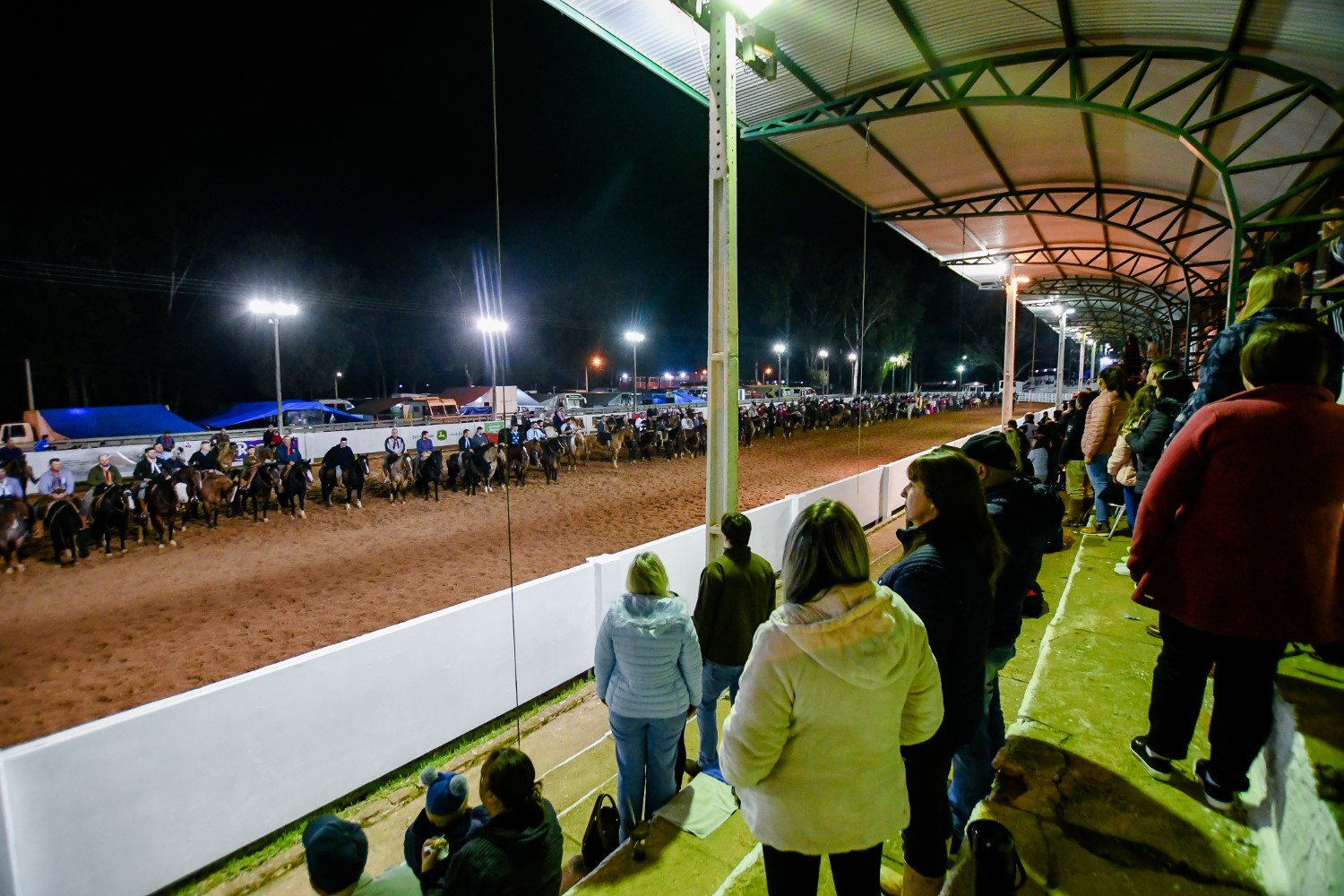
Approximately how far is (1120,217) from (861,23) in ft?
28.0

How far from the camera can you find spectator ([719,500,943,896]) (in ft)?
4.34

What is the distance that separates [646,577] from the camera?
2.94 meters

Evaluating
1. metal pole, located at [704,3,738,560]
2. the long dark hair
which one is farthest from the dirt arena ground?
the long dark hair

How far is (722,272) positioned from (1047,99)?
12.2 feet

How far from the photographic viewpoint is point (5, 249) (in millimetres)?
23469

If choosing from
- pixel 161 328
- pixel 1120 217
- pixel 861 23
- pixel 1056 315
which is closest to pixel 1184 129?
pixel 861 23

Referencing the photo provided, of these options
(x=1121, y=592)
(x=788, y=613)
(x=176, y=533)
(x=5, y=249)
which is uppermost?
(x=5, y=249)

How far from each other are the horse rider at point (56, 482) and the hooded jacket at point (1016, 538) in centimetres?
1305

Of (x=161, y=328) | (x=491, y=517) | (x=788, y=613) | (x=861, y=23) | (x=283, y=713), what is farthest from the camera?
(x=161, y=328)

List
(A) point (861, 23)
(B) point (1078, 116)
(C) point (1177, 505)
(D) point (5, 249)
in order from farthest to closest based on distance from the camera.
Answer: (D) point (5, 249)
(B) point (1078, 116)
(A) point (861, 23)
(C) point (1177, 505)

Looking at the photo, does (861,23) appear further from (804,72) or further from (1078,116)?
(1078,116)

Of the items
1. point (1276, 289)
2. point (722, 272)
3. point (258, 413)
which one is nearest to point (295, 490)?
point (722, 272)

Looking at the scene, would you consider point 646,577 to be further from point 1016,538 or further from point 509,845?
point 1016,538

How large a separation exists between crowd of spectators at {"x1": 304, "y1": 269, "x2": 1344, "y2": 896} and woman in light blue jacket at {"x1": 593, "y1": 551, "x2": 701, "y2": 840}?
0.81 m
